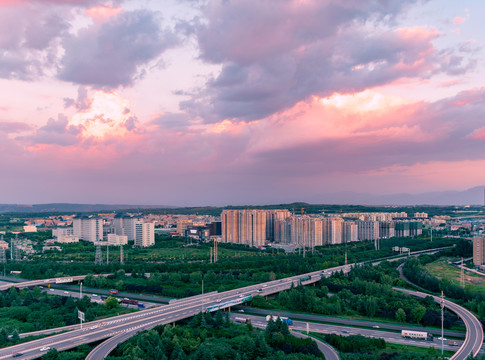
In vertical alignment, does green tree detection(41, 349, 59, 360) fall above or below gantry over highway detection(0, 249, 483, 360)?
above

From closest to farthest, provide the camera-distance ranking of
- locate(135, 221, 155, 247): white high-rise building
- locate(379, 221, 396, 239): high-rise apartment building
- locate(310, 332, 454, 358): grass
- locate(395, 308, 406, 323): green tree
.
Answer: locate(310, 332, 454, 358): grass, locate(395, 308, 406, 323): green tree, locate(135, 221, 155, 247): white high-rise building, locate(379, 221, 396, 239): high-rise apartment building

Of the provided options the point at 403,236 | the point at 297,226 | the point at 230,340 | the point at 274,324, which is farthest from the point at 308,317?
the point at 403,236

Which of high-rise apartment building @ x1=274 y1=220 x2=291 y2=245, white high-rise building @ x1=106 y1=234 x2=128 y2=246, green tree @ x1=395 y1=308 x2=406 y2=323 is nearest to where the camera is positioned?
green tree @ x1=395 y1=308 x2=406 y2=323

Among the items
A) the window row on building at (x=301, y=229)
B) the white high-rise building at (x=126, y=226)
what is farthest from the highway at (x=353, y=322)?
the white high-rise building at (x=126, y=226)

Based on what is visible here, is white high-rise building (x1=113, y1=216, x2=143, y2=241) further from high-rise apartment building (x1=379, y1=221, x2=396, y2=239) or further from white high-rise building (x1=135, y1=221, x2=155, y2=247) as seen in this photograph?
high-rise apartment building (x1=379, y1=221, x2=396, y2=239)

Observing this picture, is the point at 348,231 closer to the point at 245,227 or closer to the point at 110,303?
the point at 245,227

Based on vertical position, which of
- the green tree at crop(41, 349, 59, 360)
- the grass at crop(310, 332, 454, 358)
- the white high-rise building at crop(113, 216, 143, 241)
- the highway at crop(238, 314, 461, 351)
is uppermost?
the white high-rise building at crop(113, 216, 143, 241)

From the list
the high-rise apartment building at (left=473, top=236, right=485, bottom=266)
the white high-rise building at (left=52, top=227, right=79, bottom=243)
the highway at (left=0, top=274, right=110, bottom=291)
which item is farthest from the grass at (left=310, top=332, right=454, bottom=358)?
the white high-rise building at (left=52, top=227, right=79, bottom=243)

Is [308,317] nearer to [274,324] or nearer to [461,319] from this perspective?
[274,324]
